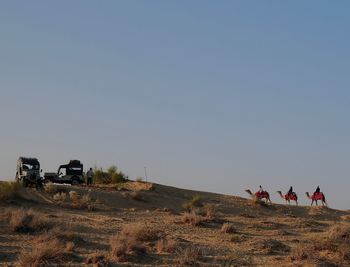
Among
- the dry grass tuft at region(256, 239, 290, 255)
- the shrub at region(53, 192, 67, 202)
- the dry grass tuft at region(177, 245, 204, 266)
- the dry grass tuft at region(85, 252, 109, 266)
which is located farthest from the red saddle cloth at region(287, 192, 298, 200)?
the dry grass tuft at region(85, 252, 109, 266)

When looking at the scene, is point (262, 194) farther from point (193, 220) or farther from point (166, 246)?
point (166, 246)

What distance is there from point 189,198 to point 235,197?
4.93 m

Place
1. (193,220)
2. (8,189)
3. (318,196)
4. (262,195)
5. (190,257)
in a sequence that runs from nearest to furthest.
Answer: (190,257), (193,220), (8,189), (262,195), (318,196)

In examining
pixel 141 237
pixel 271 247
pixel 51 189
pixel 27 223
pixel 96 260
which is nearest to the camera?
pixel 96 260

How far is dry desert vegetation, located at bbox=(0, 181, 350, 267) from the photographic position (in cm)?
1959

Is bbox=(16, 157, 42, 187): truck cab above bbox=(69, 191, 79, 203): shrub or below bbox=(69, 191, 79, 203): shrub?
above

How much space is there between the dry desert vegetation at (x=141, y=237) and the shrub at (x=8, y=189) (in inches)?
1.5

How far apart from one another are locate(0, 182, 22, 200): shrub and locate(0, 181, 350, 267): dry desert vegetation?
37 mm

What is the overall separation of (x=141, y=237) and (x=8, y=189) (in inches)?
741

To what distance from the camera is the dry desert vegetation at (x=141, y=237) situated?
771 inches

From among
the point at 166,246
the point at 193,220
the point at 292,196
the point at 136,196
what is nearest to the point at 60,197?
the point at 136,196

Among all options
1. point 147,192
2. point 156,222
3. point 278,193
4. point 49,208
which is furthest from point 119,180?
point 156,222

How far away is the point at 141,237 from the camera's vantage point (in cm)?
2348

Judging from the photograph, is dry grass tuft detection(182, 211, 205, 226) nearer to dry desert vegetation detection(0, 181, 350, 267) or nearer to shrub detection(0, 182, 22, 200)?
dry desert vegetation detection(0, 181, 350, 267)
